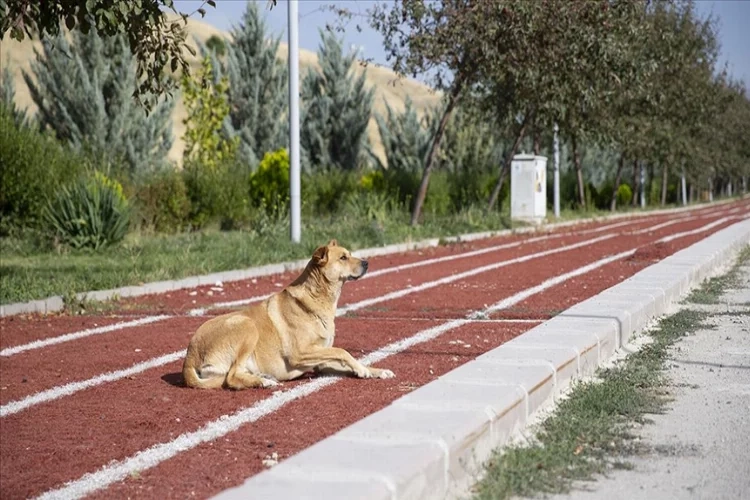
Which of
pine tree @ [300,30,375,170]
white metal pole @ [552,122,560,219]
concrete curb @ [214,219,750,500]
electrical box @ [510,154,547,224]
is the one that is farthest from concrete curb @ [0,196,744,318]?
white metal pole @ [552,122,560,219]

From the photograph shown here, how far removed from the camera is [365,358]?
9727 millimetres

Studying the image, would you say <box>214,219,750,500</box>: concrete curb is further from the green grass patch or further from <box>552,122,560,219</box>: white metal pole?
<box>552,122,560,219</box>: white metal pole

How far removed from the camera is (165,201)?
94.2 ft

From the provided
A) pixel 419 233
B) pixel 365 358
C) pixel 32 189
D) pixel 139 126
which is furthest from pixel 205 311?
pixel 139 126

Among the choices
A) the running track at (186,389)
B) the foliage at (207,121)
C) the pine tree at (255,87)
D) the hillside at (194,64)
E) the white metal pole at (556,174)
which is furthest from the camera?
the hillside at (194,64)

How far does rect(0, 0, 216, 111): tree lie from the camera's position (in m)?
11.2

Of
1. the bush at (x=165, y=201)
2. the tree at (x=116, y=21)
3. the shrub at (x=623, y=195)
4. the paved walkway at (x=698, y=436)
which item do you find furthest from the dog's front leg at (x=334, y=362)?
the shrub at (x=623, y=195)

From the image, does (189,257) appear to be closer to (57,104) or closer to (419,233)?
(419,233)

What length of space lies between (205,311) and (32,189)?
11.6 m

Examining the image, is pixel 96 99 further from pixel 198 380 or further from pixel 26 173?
pixel 198 380

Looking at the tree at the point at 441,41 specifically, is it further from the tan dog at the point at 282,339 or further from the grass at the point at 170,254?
the tan dog at the point at 282,339

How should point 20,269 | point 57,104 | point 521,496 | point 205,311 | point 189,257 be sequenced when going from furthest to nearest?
point 57,104, point 189,257, point 20,269, point 205,311, point 521,496

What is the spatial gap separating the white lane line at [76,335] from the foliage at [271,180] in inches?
703

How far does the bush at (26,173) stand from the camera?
77.5 ft
